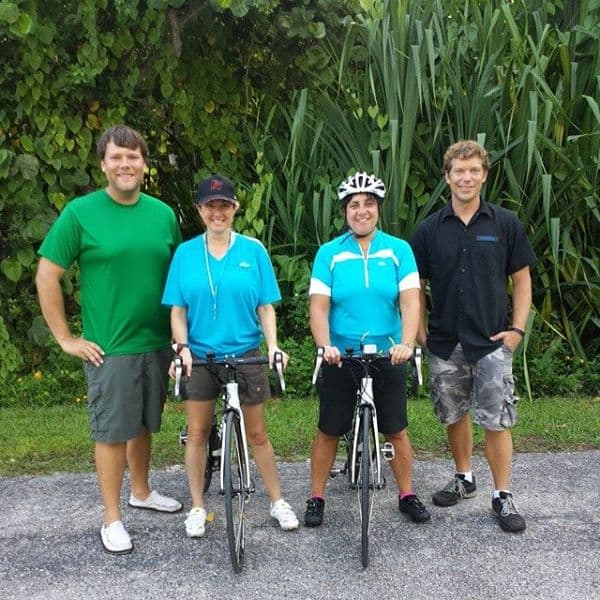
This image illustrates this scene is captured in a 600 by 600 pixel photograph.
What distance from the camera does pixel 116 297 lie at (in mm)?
3596

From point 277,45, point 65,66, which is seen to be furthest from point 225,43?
point 65,66

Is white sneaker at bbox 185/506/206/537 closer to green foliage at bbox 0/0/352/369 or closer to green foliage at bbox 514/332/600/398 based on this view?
green foliage at bbox 0/0/352/369

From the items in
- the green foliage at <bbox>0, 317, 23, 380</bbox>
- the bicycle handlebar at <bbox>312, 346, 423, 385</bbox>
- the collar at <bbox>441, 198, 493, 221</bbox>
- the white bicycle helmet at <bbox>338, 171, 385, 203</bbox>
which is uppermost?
the white bicycle helmet at <bbox>338, 171, 385, 203</bbox>

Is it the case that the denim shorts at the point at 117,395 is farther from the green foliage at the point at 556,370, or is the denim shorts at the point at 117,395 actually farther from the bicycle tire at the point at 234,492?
the green foliage at the point at 556,370

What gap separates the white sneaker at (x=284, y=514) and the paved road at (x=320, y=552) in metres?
0.05

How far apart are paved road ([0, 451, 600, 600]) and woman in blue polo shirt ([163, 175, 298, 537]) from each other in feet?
1.16

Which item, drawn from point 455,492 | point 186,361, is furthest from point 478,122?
point 186,361

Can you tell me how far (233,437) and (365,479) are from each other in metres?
0.68

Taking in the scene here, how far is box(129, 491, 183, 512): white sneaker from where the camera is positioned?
4125 mm

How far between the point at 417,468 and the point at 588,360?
9.34 ft

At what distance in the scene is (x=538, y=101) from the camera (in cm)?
632

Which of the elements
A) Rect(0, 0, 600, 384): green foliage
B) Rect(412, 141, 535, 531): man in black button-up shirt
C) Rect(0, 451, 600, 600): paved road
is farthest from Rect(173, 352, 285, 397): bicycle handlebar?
Rect(0, 0, 600, 384): green foliage

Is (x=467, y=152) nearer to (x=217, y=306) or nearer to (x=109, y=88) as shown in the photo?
(x=217, y=306)

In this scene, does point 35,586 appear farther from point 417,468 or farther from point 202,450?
point 417,468
